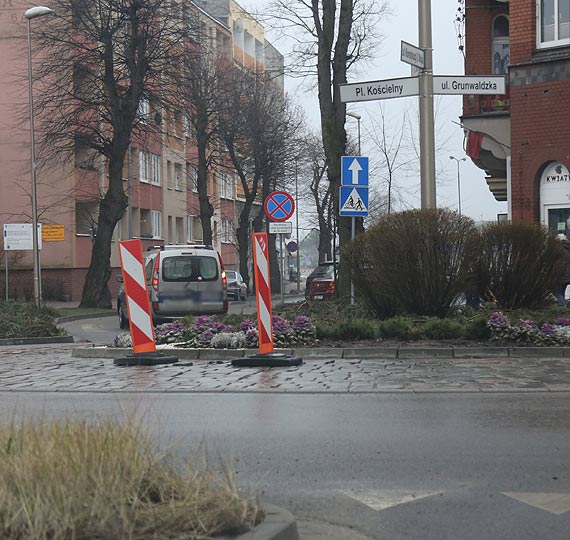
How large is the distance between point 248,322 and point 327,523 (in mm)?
10234

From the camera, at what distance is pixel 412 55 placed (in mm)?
16484

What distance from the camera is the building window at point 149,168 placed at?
2385 inches

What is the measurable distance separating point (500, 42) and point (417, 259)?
15.9 meters

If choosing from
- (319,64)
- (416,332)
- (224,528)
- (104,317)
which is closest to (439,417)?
(224,528)

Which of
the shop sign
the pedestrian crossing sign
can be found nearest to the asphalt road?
the pedestrian crossing sign

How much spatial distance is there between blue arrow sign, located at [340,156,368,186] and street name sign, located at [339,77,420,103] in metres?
3.87

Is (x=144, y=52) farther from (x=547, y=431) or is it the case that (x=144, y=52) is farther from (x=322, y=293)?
(x=547, y=431)

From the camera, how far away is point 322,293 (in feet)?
107

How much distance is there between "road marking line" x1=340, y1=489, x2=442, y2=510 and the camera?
239 inches

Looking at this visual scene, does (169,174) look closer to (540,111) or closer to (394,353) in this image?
(540,111)

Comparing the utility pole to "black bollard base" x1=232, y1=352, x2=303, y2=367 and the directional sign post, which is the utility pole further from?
the directional sign post

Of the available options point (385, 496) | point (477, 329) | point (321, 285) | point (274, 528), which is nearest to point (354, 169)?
point (477, 329)

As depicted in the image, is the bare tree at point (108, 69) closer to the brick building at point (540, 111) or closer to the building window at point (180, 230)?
the brick building at point (540, 111)

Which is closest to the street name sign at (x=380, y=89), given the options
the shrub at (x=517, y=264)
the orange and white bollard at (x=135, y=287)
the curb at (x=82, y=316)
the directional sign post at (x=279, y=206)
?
the shrub at (x=517, y=264)
